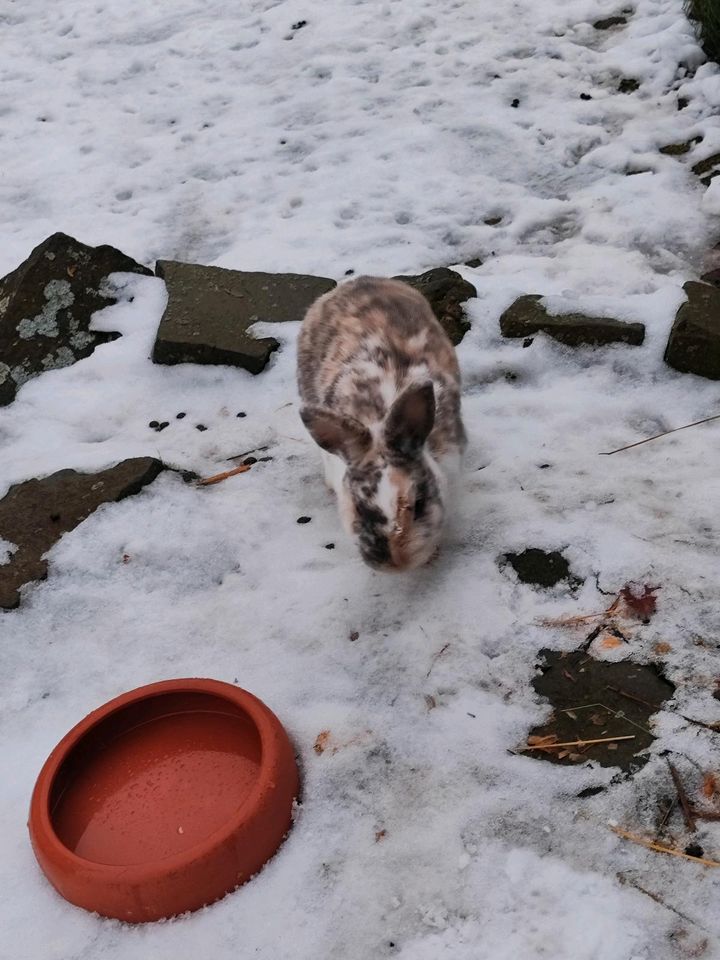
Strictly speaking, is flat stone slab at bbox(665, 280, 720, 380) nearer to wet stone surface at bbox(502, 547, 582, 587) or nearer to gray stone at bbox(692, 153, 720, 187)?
wet stone surface at bbox(502, 547, 582, 587)

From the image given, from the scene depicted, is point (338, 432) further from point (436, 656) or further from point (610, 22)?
point (610, 22)

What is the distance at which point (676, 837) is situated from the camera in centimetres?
246

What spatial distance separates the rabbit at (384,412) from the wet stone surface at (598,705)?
601 mm

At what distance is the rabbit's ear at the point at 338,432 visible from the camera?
10.5 feet

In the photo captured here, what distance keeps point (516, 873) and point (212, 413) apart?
2.76 m

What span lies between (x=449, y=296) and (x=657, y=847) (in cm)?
309

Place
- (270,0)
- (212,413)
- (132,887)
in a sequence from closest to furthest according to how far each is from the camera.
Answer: (132,887) < (212,413) < (270,0)

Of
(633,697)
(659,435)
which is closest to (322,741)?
(633,697)

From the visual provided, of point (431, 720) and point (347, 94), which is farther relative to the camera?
point (347, 94)

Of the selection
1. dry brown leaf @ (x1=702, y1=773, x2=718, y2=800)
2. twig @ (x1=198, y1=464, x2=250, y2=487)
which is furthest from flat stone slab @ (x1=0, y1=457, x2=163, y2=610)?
dry brown leaf @ (x1=702, y1=773, x2=718, y2=800)

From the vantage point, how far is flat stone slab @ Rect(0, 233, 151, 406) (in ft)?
16.0

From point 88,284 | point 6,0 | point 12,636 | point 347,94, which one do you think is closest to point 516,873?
point 12,636

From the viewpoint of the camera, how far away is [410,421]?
3.10 m

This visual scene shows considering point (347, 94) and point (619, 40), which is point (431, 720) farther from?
point (619, 40)
